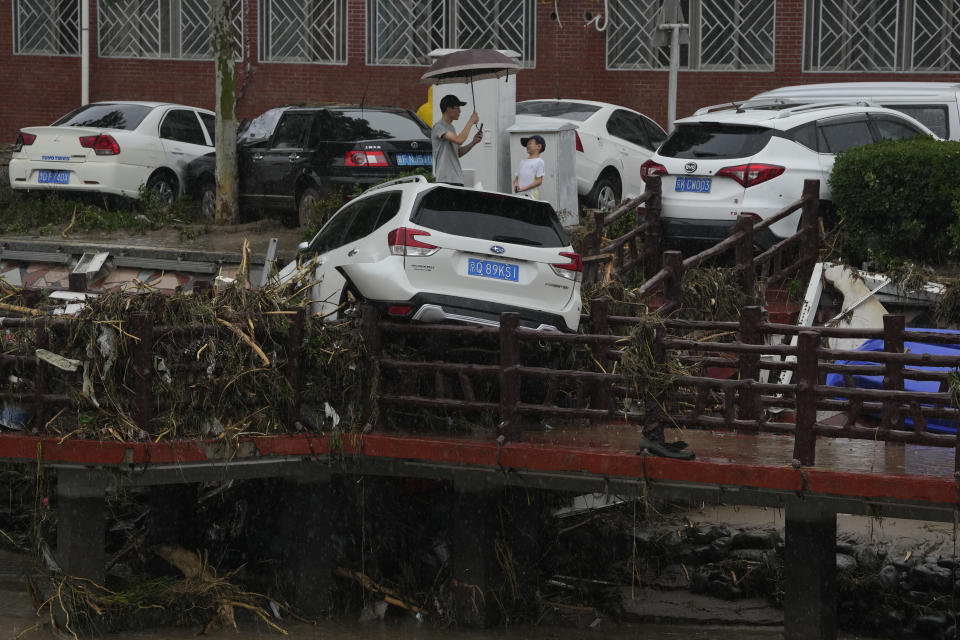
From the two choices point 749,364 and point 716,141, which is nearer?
point 749,364

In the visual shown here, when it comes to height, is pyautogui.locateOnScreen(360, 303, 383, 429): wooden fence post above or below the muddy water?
above

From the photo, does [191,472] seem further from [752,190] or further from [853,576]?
[752,190]

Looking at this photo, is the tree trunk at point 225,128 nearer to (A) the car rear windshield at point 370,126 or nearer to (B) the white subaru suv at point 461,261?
(A) the car rear windshield at point 370,126

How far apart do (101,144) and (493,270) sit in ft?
29.5

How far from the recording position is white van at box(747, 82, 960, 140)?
1539cm

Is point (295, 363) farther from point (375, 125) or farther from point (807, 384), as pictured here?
point (375, 125)

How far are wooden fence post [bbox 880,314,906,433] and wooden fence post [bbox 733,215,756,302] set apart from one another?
3420 mm

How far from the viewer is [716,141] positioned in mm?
13312

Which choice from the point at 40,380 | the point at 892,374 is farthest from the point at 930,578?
the point at 40,380

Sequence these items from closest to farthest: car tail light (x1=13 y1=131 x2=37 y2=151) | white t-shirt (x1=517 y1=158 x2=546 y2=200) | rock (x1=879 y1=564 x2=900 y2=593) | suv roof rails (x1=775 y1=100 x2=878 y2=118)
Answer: rock (x1=879 y1=564 x2=900 y2=593) < suv roof rails (x1=775 y1=100 x2=878 y2=118) < white t-shirt (x1=517 y1=158 x2=546 y2=200) < car tail light (x1=13 y1=131 x2=37 y2=151)

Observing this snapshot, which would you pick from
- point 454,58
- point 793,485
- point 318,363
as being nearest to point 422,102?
point 454,58

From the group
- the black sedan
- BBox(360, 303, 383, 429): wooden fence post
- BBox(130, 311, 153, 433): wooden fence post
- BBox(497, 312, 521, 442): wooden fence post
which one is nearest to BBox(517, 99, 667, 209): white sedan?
the black sedan

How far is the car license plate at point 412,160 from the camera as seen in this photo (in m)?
15.5

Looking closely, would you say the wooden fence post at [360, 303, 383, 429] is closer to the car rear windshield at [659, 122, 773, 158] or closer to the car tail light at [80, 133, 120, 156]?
the car rear windshield at [659, 122, 773, 158]
